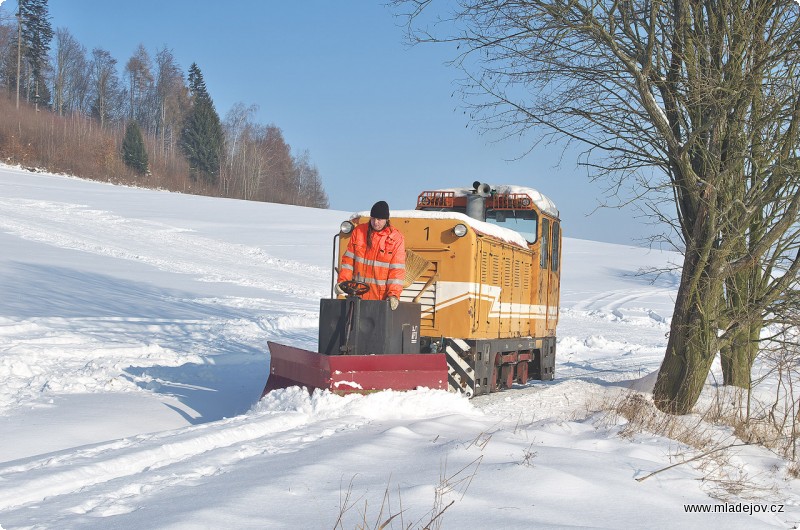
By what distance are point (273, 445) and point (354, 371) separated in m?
2.01

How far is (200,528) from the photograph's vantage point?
3.71 meters

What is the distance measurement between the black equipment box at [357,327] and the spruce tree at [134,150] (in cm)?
6372

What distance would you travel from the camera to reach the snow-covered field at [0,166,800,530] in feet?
13.8

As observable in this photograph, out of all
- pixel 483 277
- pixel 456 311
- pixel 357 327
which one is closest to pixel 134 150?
pixel 483 277

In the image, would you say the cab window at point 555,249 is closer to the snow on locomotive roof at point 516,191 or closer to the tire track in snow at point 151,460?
the snow on locomotive roof at point 516,191

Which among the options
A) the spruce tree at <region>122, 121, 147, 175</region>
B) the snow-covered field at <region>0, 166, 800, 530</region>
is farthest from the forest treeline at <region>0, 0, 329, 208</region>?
the snow-covered field at <region>0, 166, 800, 530</region>

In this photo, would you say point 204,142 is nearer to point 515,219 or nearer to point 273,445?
point 515,219

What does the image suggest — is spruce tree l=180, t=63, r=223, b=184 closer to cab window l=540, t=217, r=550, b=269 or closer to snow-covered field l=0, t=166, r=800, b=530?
snow-covered field l=0, t=166, r=800, b=530

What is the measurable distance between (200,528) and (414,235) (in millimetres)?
6889

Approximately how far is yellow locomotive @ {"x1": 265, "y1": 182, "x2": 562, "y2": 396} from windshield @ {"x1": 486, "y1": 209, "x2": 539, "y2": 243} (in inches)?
0.6

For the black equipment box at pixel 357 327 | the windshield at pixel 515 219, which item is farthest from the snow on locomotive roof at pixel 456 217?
the black equipment box at pixel 357 327

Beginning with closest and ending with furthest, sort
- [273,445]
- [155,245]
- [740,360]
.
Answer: [273,445] < [740,360] < [155,245]

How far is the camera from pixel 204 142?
76.7 metres

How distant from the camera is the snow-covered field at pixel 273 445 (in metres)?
4.19
